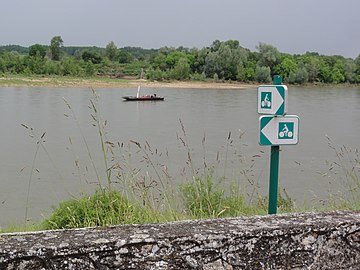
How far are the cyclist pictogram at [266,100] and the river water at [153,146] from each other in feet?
4.66

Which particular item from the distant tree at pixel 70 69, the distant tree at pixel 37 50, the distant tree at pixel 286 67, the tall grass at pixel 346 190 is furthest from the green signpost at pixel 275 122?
the distant tree at pixel 37 50

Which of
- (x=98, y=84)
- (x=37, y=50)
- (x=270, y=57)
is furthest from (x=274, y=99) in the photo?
(x=37, y=50)

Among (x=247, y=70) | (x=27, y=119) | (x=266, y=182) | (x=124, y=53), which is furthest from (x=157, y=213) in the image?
(x=124, y=53)

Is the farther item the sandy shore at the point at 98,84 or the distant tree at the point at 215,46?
the distant tree at the point at 215,46

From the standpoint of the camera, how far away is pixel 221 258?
152 cm

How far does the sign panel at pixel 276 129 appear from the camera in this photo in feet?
9.47

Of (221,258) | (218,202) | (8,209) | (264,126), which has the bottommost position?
(8,209)

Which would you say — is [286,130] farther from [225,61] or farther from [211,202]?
[225,61]

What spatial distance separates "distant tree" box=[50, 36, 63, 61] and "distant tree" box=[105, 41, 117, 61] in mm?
6033

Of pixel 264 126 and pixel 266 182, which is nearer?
pixel 264 126

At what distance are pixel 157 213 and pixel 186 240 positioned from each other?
6.65 ft

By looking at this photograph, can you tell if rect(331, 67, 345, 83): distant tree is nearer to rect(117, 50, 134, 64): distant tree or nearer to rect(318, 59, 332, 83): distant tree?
rect(318, 59, 332, 83): distant tree

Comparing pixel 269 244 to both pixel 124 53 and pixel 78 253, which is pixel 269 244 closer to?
pixel 78 253

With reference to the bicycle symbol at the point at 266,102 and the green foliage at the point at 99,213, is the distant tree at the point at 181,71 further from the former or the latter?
the bicycle symbol at the point at 266,102
